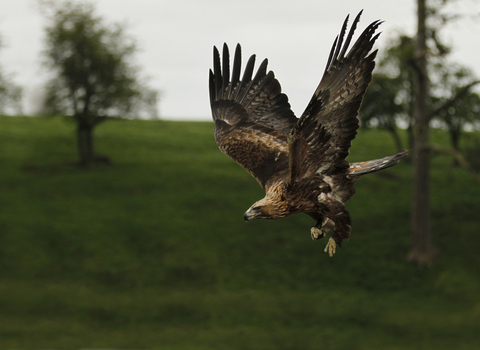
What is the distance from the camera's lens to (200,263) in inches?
864

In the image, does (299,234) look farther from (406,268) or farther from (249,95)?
(249,95)

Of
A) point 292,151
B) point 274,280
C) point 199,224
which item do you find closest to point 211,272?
point 274,280

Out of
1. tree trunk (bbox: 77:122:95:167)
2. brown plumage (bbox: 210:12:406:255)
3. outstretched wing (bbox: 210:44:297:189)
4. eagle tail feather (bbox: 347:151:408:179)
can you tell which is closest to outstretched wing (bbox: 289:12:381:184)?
brown plumage (bbox: 210:12:406:255)

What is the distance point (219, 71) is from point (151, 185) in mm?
23541

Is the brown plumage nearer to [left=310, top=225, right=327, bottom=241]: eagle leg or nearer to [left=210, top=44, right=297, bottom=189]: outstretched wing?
[left=310, top=225, right=327, bottom=241]: eagle leg

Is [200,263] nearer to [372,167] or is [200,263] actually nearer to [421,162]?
[421,162]

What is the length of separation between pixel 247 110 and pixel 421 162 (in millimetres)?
13887

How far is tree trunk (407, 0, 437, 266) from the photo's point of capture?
719 inches

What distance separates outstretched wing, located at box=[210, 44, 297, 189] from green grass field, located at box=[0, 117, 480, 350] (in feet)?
34.2

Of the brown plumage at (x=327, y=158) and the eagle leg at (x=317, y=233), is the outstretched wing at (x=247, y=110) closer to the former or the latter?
the brown plumage at (x=327, y=158)

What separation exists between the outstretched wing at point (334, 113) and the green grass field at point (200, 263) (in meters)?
12.2

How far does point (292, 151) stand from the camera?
4.29 m

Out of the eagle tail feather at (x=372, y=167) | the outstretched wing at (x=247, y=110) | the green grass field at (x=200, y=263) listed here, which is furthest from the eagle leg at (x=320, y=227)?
the green grass field at (x=200, y=263)

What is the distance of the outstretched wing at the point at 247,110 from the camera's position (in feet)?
20.9
